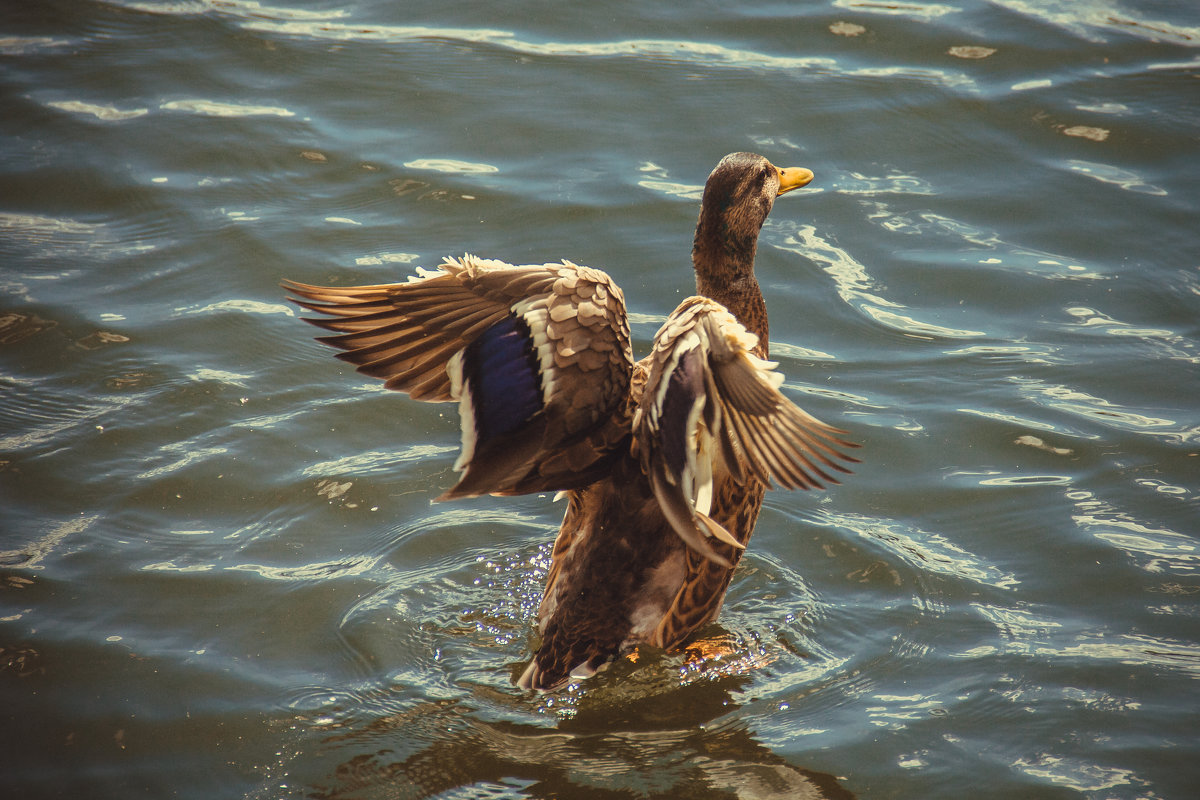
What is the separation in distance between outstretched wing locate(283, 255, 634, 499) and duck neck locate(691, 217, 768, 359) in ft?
2.86

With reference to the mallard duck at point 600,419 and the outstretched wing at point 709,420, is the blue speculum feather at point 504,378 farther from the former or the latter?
the outstretched wing at point 709,420

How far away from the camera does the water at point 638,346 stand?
156 inches

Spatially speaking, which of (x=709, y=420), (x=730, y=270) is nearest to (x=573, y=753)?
(x=709, y=420)

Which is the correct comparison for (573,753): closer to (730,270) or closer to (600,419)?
(600,419)

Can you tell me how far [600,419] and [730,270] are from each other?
110cm

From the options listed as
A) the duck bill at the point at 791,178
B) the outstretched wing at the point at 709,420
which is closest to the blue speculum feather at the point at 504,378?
the outstretched wing at the point at 709,420

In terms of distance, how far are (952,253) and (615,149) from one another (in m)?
2.26

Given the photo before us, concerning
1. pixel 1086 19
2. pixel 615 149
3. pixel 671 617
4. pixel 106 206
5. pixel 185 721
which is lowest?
pixel 185 721

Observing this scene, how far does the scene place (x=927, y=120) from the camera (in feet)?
25.5

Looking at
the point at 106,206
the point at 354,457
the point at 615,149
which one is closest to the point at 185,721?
the point at 354,457

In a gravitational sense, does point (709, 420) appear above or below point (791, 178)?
below

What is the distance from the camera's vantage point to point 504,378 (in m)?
3.94

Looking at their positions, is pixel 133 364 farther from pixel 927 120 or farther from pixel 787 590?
pixel 927 120

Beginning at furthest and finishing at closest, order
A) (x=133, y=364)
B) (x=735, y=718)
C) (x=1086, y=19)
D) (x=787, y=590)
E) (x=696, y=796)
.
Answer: (x=1086, y=19)
(x=133, y=364)
(x=787, y=590)
(x=735, y=718)
(x=696, y=796)
